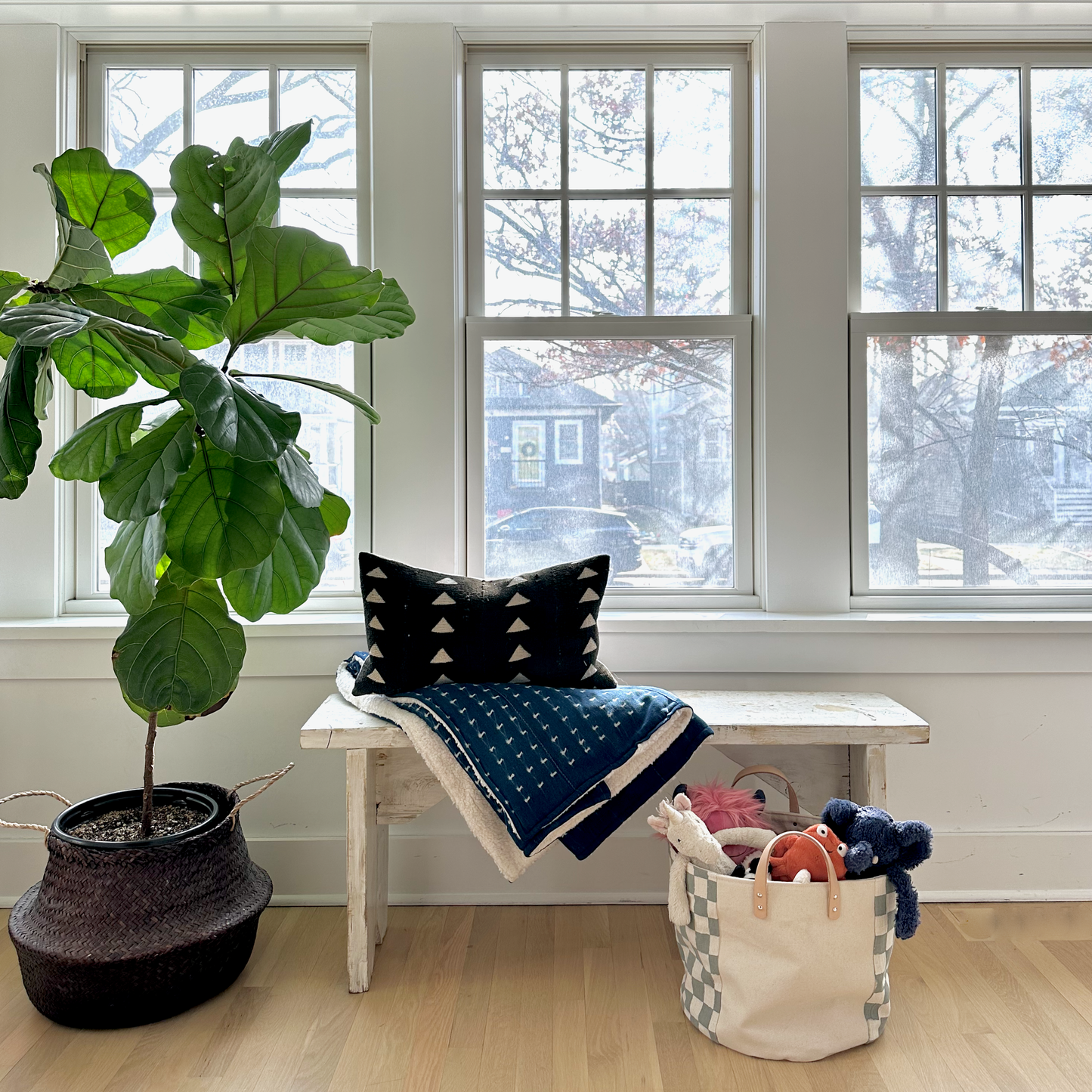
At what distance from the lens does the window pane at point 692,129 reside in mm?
2459

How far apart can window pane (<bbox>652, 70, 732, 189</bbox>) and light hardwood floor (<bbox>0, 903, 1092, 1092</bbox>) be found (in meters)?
2.02

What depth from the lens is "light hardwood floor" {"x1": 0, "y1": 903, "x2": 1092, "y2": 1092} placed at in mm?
1573

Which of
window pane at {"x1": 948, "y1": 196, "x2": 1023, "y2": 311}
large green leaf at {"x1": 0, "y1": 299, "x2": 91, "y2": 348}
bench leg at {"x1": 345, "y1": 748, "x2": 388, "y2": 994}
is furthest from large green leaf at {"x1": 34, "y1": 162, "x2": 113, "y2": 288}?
window pane at {"x1": 948, "y1": 196, "x2": 1023, "y2": 311}

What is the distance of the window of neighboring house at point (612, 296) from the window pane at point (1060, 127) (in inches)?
32.8

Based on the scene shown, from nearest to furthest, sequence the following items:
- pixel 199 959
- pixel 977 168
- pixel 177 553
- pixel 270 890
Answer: pixel 177 553 < pixel 199 959 < pixel 270 890 < pixel 977 168

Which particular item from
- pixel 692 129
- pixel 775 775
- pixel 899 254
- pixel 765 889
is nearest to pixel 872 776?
pixel 775 775

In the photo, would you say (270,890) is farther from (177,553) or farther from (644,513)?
(644,513)

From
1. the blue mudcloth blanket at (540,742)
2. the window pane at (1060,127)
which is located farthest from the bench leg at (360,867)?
the window pane at (1060,127)

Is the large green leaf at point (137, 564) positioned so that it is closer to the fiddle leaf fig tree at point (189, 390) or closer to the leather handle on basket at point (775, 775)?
the fiddle leaf fig tree at point (189, 390)

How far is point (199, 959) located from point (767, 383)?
6.32 ft

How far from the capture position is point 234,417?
1407 mm

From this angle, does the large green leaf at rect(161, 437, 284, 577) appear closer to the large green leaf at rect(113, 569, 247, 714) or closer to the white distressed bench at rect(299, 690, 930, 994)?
the large green leaf at rect(113, 569, 247, 714)

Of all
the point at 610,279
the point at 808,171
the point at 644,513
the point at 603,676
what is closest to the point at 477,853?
the point at 603,676

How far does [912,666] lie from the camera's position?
228cm
